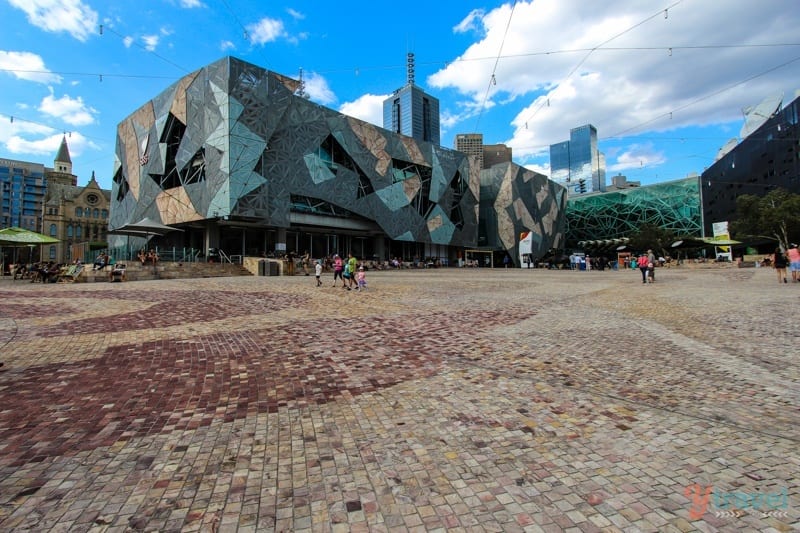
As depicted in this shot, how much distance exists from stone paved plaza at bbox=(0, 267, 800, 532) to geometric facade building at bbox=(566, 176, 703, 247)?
294ft

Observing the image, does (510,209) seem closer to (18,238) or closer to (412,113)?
(412,113)

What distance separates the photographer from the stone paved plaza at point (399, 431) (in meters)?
2.28

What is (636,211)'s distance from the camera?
296 feet

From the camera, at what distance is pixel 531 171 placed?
216 feet

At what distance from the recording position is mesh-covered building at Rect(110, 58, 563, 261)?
32.5 metres

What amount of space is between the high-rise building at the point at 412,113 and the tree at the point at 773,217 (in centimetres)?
3672

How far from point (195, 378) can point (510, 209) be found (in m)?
59.1

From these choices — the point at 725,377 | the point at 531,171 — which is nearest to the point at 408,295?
the point at 725,377

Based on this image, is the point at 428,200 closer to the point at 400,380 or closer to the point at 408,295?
the point at 408,295

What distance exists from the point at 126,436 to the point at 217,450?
0.87 m

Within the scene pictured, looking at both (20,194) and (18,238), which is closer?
(18,238)

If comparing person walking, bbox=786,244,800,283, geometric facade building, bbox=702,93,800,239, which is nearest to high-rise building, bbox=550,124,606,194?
geometric facade building, bbox=702,93,800,239

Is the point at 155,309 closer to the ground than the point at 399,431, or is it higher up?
higher up

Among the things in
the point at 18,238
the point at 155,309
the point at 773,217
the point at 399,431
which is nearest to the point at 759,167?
the point at 773,217
